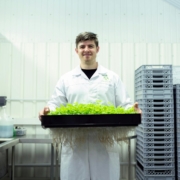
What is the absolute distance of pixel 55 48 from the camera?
9.51 feet

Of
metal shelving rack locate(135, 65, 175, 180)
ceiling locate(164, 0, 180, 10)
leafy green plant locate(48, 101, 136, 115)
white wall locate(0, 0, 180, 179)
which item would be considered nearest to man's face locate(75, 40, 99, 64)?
leafy green plant locate(48, 101, 136, 115)

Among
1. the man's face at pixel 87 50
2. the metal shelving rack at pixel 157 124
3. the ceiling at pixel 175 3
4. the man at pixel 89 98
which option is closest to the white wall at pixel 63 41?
the ceiling at pixel 175 3

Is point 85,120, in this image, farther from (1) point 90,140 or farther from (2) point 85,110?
(1) point 90,140

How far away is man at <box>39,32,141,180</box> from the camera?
1.52 m

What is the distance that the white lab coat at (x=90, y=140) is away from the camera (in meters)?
1.52

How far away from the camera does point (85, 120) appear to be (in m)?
1.31

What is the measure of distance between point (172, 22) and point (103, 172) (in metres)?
2.29

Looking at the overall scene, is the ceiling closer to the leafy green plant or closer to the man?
the man

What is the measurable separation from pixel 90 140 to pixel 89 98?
298 millimetres

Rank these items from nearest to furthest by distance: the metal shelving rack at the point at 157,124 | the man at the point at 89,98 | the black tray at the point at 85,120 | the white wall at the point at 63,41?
the black tray at the point at 85,120
the man at the point at 89,98
the metal shelving rack at the point at 157,124
the white wall at the point at 63,41

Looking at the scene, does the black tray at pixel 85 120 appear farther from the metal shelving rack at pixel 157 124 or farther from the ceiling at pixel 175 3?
the ceiling at pixel 175 3

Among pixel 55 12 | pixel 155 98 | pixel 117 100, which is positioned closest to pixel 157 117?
pixel 155 98

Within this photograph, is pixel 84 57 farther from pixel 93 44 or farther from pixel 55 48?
pixel 55 48

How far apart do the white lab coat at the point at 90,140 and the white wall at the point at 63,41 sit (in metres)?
1.18
